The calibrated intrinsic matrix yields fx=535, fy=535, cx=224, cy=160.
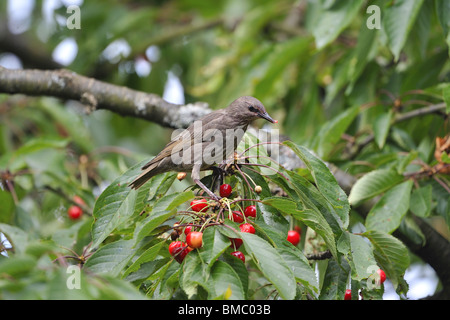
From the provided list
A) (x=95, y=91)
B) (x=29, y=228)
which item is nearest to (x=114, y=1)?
(x=95, y=91)

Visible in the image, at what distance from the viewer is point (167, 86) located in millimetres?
8148

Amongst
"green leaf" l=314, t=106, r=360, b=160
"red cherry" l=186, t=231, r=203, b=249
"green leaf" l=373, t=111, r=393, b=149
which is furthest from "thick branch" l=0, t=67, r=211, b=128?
"red cherry" l=186, t=231, r=203, b=249

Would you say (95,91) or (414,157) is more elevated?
(95,91)

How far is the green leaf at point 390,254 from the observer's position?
3.03 m

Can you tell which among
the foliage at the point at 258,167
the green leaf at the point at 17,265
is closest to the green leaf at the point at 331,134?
the foliage at the point at 258,167

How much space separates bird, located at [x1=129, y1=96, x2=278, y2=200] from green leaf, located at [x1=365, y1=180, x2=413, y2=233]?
955 millimetres

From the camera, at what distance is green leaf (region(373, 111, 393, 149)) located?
4359mm

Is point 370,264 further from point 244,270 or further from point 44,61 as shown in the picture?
point 44,61

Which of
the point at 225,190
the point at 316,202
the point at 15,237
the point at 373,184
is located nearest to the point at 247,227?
the point at 225,190

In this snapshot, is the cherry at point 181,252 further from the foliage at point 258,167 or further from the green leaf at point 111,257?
the green leaf at point 111,257

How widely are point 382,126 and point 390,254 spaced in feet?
5.36

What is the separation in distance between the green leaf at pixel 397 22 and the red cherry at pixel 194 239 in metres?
2.31

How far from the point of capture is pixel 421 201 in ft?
12.4
